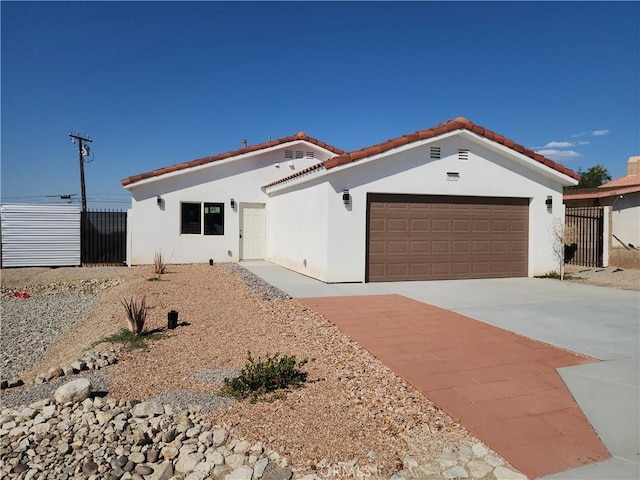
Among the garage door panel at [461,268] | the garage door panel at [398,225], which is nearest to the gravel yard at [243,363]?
the garage door panel at [398,225]

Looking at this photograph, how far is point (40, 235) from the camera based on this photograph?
16.4 metres

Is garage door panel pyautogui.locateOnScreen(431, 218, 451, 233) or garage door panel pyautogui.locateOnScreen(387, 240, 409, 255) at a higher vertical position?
garage door panel pyautogui.locateOnScreen(431, 218, 451, 233)

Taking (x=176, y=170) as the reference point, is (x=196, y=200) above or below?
below

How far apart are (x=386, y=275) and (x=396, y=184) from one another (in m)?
2.48

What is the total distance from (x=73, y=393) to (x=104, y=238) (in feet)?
46.4

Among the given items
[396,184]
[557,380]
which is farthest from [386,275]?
[557,380]

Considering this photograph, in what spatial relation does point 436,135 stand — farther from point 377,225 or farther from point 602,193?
point 602,193

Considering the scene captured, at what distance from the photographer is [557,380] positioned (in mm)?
4746

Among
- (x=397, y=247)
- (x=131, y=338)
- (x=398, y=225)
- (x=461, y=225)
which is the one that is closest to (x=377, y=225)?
(x=398, y=225)

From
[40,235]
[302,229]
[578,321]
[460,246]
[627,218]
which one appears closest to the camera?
[578,321]

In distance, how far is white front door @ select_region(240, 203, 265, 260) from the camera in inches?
706

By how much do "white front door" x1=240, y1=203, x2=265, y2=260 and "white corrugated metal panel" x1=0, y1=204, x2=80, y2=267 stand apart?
6150mm

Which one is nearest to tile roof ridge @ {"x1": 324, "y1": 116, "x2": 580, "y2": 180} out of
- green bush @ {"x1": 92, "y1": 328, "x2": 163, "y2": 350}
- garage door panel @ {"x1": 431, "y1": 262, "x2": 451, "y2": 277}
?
garage door panel @ {"x1": 431, "y1": 262, "x2": 451, "y2": 277}

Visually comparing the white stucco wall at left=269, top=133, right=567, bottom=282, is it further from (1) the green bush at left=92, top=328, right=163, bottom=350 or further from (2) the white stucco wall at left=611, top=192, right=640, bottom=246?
(1) the green bush at left=92, top=328, right=163, bottom=350
